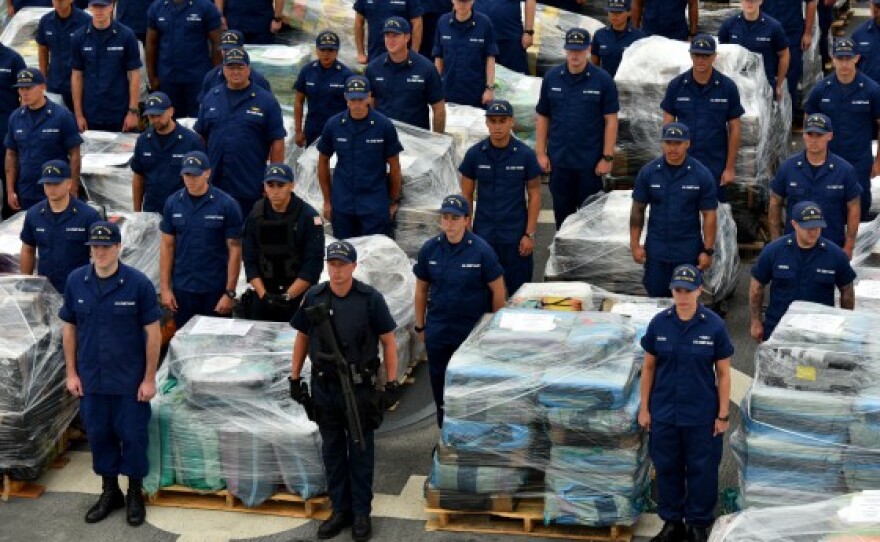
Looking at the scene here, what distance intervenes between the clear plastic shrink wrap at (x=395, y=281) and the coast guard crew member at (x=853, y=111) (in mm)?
3701

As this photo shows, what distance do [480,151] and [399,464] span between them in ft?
8.11

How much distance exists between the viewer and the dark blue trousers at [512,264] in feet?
42.1

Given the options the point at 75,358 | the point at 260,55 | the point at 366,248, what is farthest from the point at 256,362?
the point at 260,55

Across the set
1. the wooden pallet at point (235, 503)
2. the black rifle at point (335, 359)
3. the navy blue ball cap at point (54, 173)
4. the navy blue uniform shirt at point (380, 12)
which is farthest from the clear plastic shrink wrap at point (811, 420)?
the navy blue uniform shirt at point (380, 12)

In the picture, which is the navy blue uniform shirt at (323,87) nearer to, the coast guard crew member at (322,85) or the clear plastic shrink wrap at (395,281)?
the coast guard crew member at (322,85)

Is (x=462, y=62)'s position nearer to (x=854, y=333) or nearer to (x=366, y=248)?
(x=366, y=248)

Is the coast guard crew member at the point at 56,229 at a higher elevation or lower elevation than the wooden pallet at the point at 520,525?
higher

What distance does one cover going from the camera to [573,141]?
13891 mm

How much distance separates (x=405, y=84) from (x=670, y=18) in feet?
12.1

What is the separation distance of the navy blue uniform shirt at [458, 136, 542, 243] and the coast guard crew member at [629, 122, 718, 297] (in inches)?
31.6

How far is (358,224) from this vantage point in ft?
44.5

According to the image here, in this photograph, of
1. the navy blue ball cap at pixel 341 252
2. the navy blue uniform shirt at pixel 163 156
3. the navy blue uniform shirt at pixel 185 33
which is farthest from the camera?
the navy blue uniform shirt at pixel 185 33

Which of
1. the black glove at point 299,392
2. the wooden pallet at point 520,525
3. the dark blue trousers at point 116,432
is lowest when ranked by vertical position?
the wooden pallet at point 520,525

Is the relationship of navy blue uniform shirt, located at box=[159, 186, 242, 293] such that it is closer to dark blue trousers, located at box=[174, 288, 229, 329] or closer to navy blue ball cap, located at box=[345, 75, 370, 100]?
dark blue trousers, located at box=[174, 288, 229, 329]
